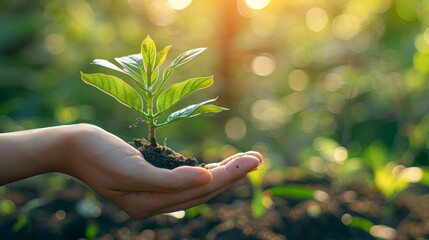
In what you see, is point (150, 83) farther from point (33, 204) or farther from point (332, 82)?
point (332, 82)

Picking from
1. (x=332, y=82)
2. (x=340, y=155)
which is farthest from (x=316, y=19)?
(x=340, y=155)

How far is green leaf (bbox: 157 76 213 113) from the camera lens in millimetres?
737

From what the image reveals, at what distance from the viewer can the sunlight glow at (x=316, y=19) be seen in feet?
8.33

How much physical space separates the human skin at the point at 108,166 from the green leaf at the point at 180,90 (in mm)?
125

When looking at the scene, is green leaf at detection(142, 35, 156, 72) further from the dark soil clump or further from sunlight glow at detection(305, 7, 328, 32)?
sunlight glow at detection(305, 7, 328, 32)

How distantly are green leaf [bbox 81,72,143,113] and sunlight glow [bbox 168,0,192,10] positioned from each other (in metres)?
1.83

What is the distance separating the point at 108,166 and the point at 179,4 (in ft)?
6.51

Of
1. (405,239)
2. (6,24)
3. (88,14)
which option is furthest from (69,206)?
(6,24)

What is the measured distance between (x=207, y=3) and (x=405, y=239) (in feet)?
6.32

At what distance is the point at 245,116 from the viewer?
2291 mm

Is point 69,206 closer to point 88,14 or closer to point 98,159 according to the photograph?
point 98,159

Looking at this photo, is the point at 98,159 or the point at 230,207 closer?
the point at 98,159

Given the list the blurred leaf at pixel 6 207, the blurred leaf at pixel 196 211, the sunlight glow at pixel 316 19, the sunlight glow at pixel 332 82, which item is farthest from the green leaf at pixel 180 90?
the sunlight glow at pixel 316 19

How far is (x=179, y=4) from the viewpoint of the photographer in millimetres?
2498
